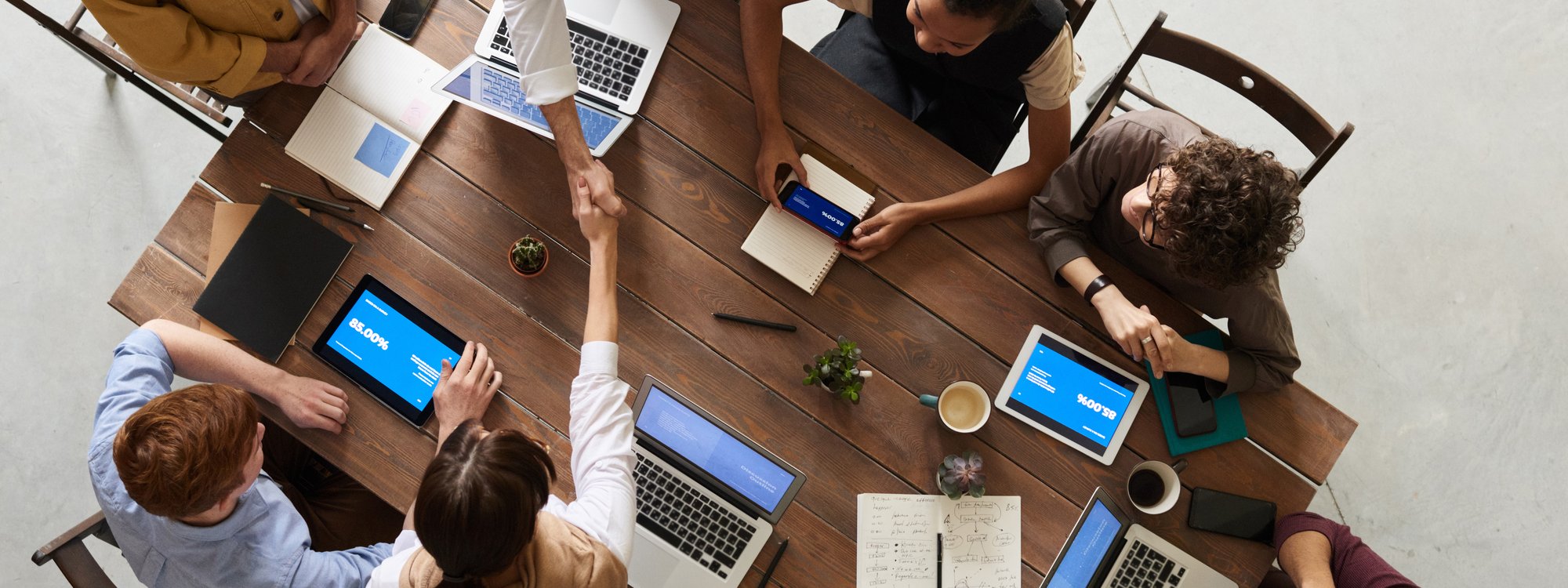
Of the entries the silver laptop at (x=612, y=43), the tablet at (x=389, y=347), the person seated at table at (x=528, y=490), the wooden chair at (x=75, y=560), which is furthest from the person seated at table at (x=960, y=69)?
the wooden chair at (x=75, y=560)

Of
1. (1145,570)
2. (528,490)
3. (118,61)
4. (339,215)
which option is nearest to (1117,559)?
(1145,570)

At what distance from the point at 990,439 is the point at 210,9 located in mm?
1749

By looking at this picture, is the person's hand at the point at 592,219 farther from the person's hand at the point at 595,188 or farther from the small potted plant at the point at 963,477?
the small potted plant at the point at 963,477

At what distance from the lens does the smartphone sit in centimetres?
174

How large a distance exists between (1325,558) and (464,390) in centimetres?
175

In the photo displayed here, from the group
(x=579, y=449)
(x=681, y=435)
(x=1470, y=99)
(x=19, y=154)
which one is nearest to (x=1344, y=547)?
(x=681, y=435)

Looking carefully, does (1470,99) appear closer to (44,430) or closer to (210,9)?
(210,9)

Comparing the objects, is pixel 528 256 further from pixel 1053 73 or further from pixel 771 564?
pixel 1053 73

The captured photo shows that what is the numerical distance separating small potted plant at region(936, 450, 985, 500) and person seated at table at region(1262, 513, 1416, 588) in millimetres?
647

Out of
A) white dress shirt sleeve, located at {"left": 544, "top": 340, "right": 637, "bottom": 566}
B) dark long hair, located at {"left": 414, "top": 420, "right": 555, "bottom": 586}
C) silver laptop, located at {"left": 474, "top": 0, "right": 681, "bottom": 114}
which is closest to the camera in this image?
dark long hair, located at {"left": 414, "top": 420, "right": 555, "bottom": 586}

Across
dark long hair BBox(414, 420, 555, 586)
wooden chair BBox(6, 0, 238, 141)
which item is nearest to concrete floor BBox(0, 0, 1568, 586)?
wooden chair BBox(6, 0, 238, 141)

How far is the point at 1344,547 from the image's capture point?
5.76ft

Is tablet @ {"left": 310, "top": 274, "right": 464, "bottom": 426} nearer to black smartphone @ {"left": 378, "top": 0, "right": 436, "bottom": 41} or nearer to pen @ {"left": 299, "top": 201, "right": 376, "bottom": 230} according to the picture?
pen @ {"left": 299, "top": 201, "right": 376, "bottom": 230}

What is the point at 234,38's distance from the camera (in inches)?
64.7
